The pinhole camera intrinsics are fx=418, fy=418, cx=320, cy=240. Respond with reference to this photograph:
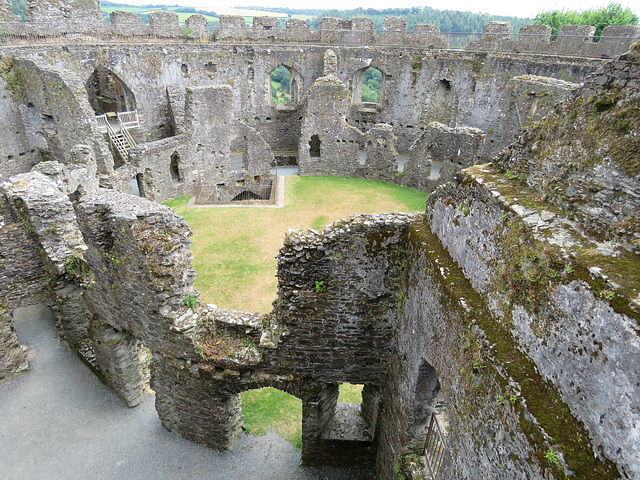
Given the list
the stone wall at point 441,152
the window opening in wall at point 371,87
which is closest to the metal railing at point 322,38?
the stone wall at point 441,152

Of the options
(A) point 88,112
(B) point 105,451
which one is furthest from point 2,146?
(B) point 105,451

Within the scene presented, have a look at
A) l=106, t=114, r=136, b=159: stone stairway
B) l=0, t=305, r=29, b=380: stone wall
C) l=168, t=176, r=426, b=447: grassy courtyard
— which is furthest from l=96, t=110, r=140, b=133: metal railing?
l=0, t=305, r=29, b=380: stone wall

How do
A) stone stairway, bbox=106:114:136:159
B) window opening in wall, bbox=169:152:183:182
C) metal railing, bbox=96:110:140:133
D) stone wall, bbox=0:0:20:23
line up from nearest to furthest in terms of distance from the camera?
stone wall, bbox=0:0:20:23
stone stairway, bbox=106:114:136:159
window opening in wall, bbox=169:152:183:182
metal railing, bbox=96:110:140:133

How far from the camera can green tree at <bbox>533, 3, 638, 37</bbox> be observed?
38.8m

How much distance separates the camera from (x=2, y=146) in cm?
1788

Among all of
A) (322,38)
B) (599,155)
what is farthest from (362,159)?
(599,155)

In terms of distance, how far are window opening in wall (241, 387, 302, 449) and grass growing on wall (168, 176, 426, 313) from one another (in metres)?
2.72

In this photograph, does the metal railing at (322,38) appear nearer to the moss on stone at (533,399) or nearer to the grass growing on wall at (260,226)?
the grass growing on wall at (260,226)

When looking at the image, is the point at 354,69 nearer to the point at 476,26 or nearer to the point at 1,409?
the point at 1,409

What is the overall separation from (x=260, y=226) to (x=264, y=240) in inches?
50.6

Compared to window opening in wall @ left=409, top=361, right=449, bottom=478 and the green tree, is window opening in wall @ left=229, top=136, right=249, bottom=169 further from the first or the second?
the green tree

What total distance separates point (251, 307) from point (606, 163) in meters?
10.6

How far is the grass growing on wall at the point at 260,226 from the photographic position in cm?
1364

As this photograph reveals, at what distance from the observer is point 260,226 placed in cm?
1780
